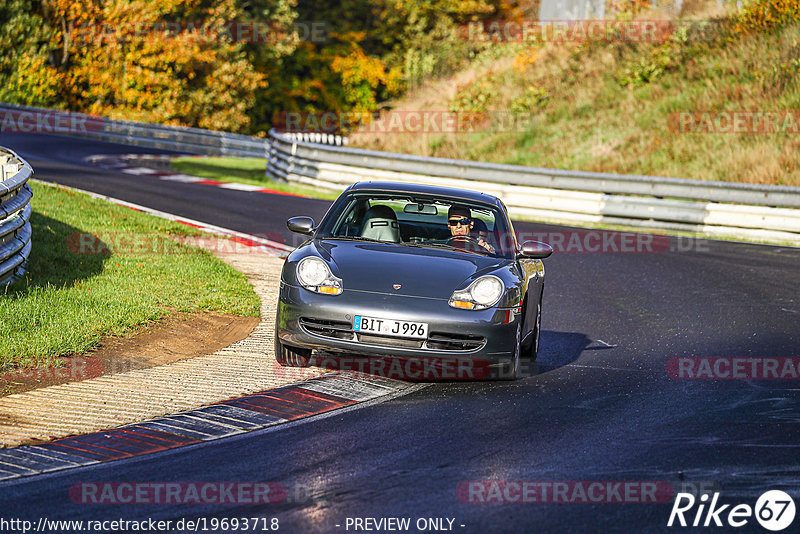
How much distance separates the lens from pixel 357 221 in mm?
8992

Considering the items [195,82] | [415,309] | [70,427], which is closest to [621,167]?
[415,309]

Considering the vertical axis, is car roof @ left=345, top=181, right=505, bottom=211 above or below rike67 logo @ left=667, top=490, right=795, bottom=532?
above

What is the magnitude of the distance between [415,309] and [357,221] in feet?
5.33

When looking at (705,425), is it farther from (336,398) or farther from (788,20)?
(788,20)

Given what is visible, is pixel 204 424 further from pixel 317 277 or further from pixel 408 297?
pixel 408 297

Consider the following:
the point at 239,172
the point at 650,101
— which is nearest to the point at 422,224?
the point at 650,101

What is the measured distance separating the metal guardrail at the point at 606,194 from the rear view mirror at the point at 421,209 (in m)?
11.9

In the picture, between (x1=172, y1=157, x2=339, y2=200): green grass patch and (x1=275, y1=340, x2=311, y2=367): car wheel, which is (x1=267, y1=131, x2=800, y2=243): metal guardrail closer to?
(x1=172, y1=157, x2=339, y2=200): green grass patch

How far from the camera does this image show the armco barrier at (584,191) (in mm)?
19375

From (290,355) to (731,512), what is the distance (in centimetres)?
394

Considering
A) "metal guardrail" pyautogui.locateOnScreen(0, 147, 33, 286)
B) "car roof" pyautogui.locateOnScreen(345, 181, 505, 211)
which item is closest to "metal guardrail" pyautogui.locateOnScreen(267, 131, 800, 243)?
"car roof" pyautogui.locateOnScreen(345, 181, 505, 211)

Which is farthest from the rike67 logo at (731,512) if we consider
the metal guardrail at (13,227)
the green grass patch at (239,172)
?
the green grass patch at (239,172)

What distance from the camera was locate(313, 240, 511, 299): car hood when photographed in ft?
25.5

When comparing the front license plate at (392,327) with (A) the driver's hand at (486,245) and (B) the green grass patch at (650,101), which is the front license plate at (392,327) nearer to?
(A) the driver's hand at (486,245)
